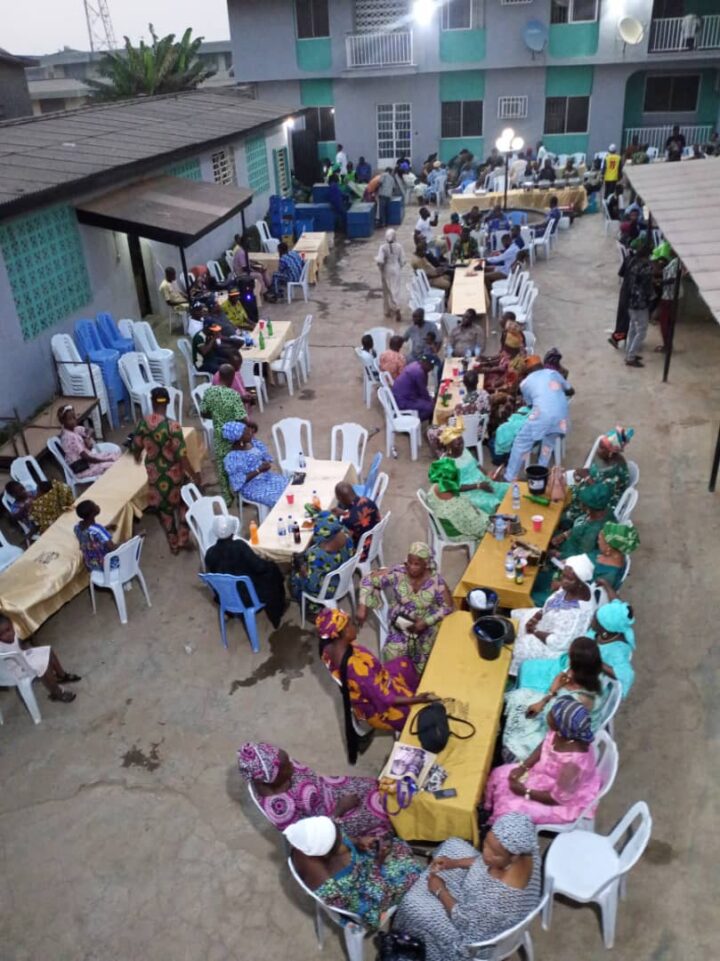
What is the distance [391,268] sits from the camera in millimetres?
13469

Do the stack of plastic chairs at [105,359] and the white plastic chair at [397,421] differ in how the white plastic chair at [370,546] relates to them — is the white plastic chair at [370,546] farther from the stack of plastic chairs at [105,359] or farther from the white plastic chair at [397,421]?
the stack of plastic chairs at [105,359]

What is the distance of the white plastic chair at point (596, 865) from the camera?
3891 mm

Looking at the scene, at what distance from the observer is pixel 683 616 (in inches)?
255

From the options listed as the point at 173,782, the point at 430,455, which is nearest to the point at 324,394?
the point at 430,455

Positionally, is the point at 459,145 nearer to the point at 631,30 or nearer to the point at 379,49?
the point at 379,49

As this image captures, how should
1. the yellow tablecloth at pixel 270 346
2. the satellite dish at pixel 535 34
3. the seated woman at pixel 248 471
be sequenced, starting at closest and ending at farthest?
the seated woman at pixel 248 471, the yellow tablecloth at pixel 270 346, the satellite dish at pixel 535 34

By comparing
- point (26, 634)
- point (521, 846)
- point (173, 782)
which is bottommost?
point (173, 782)

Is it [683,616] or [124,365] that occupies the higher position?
[124,365]

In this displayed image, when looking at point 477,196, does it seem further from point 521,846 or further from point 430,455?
point 521,846

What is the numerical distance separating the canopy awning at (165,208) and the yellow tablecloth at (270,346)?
1.81 metres

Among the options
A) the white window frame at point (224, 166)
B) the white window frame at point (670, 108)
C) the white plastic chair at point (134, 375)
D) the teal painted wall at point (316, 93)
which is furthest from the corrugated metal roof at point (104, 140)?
the white window frame at point (670, 108)

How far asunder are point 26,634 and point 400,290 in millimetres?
9842

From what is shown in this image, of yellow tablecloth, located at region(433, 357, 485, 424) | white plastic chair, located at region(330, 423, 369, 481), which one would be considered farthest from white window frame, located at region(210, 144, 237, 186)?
white plastic chair, located at region(330, 423, 369, 481)

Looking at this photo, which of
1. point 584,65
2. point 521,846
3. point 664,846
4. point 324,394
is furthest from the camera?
point 584,65
